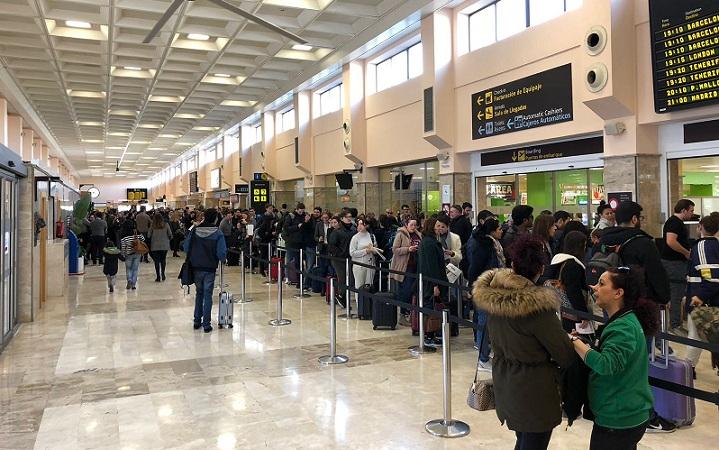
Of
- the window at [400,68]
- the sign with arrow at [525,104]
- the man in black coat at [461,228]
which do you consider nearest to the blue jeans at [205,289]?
the man in black coat at [461,228]

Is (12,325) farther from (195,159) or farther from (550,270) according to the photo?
(195,159)

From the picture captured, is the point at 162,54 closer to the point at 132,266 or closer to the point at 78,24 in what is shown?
the point at 78,24

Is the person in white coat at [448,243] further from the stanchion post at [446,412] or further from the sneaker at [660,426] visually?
the sneaker at [660,426]

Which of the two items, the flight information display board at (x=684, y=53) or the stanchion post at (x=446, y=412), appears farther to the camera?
the flight information display board at (x=684, y=53)

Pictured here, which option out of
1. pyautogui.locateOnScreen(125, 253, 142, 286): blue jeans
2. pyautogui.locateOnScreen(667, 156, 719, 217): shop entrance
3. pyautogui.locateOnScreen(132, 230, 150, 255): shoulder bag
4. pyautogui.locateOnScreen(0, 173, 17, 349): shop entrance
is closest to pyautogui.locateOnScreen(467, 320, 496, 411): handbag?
pyautogui.locateOnScreen(0, 173, 17, 349): shop entrance

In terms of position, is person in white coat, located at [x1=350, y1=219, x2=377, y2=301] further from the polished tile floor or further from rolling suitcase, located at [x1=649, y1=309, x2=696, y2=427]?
rolling suitcase, located at [x1=649, y1=309, x2=696, y2=427]

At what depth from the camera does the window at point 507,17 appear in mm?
Result: 10695

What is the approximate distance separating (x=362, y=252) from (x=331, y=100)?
41.7 ft

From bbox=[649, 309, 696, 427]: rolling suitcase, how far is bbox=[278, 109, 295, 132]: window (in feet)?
68.5

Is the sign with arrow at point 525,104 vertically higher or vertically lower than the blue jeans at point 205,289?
higher

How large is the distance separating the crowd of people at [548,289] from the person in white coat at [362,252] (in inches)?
0.7

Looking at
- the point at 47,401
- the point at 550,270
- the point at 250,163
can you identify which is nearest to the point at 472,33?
the point at 550,270

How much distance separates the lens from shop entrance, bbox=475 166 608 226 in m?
10.7

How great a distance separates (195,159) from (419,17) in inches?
1315
